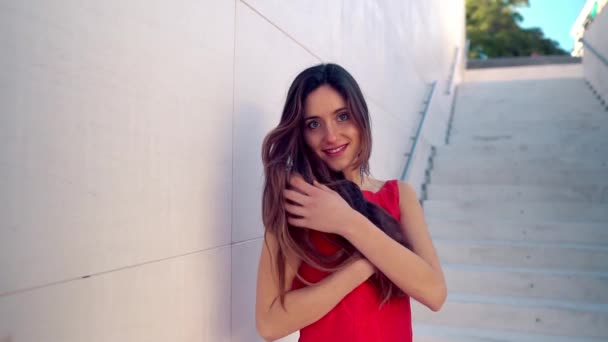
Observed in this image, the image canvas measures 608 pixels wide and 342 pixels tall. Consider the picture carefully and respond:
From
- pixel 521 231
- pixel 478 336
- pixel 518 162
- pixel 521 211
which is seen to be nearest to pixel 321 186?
pixel 478 336

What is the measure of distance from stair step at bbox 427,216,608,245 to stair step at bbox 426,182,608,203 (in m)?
0.50

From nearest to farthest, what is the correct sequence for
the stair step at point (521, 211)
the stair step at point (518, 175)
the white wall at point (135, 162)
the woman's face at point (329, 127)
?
1. the white wall at point (135, 162)
2. the woman's face at point (329, 127)
3. the stair step at point (521, 211)
4. the stair step at point (518, 175)

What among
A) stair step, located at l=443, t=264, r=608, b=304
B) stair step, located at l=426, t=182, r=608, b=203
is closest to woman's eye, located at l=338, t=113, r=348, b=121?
stair step, located at l=443, t=264, r=608, b=304

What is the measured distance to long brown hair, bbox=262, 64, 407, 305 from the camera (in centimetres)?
109

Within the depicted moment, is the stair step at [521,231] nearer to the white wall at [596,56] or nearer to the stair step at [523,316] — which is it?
the stair step at [523,316]

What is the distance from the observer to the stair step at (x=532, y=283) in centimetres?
296

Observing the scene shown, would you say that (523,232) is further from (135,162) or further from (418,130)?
(135,162)

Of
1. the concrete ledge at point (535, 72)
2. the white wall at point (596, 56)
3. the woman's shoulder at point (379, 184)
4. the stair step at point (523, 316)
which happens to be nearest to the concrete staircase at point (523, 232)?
the stair step at point (523, 316)

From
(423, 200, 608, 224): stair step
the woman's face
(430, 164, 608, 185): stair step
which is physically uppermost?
the woman's face

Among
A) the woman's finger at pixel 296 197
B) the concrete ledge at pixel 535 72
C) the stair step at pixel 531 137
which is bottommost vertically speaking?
the stair step at pixel 531 137

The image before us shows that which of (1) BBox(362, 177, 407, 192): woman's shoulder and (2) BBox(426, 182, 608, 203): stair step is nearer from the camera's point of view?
(1) BBox(362, 177, 407, 192): woman's shoulder

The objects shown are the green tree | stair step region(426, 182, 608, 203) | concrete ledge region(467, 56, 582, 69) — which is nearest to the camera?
stair step region(426, 182, 608, 203)

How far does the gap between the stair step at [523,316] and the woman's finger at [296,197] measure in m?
2.14

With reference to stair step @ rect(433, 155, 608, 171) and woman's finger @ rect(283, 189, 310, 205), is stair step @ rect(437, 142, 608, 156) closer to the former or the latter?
stair step @ rect(433, 155, 608, 171)
